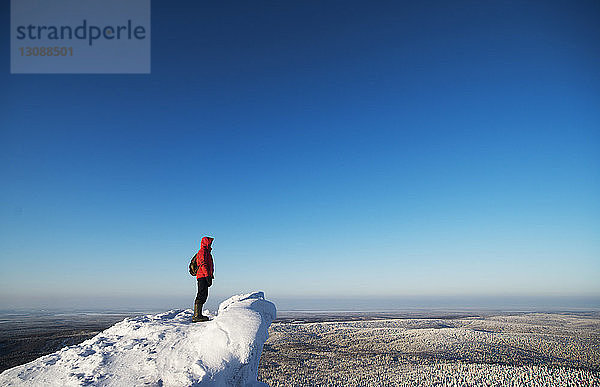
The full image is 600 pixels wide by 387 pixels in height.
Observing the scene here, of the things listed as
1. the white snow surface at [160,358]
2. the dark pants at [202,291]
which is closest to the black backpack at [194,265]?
the dark pants at [202,291]

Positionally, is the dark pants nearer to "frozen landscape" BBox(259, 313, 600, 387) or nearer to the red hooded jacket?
the red hooded jacket

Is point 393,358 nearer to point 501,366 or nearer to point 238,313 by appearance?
point 501,366

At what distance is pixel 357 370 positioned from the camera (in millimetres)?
20203

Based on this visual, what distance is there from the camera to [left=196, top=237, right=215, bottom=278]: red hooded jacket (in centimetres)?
945

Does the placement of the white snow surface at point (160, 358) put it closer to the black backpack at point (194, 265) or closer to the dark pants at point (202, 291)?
the dark pants at point (202, 291)

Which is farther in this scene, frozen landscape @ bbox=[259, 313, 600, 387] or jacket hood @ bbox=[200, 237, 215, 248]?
frozen landscape @ bbox=[259, 313, 600, 387]

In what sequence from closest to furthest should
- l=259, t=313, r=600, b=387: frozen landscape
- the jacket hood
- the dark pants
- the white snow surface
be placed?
the white snow surface, the dark pants, the jacket hood, l=259, t=313, r=600, b=387: frozen landscape

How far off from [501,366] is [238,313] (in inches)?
859

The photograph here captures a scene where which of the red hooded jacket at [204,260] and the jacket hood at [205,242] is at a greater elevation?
the jacket hood at [205,242]

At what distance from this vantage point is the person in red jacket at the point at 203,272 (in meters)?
9.38

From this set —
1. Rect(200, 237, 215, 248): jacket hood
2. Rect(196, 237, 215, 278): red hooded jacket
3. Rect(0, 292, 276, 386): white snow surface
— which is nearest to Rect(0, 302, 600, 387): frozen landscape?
Rect(0, 292, 276, 386): white snow surface

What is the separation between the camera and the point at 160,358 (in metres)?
6.39

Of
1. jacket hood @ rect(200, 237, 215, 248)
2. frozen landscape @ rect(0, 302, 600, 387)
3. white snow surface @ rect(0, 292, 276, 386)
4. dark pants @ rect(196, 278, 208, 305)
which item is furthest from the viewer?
jacket hood @ rect(200, 237, 215, 248)

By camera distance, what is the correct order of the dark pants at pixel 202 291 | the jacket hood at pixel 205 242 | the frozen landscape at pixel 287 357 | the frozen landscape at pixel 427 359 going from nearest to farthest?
the frozen landscape at pixel 287 357 < the dark pants at pixel 202 291 < the jacket hood at pixel 205 242 < the frozen landscape at pixel 427 359
